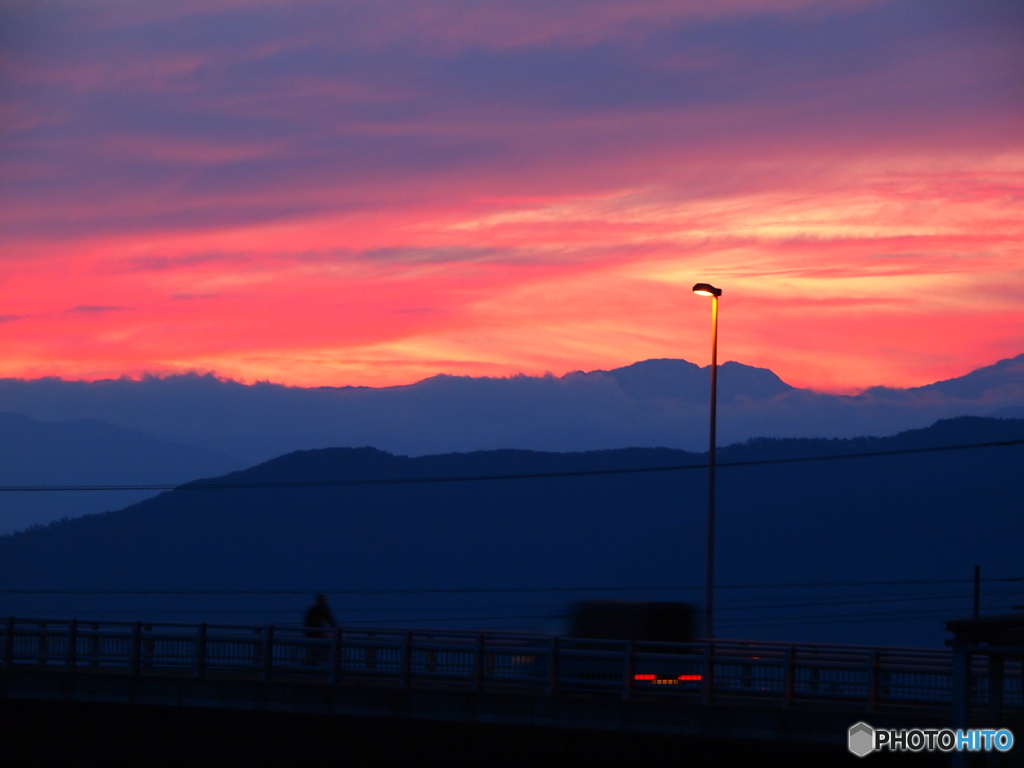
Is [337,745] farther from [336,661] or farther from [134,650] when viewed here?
[134,650]

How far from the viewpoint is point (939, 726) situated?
65.6 feet

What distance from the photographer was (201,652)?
27734 mm

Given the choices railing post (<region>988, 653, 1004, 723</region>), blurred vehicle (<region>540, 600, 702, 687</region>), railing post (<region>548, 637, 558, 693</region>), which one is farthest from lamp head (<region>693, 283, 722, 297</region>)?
railing post (<region>988, 653, 1004, 723</region>)

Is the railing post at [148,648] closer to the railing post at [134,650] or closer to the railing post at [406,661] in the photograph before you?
the railing post at [134,650]

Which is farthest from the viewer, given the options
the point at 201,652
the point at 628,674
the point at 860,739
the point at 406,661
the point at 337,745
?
the point at 201,652

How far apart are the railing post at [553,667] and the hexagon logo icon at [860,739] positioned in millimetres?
5716

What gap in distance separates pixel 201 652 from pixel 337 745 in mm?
7321

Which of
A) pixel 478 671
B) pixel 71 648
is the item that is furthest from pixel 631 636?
pixel 71 648

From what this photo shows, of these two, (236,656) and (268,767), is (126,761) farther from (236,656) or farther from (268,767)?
(236,656)

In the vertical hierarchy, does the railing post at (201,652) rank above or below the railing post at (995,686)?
below

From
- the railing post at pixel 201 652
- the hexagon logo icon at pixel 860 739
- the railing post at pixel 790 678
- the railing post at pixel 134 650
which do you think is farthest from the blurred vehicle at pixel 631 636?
the railing post at pixel 134 650

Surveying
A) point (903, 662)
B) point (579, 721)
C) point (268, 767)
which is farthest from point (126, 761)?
point (903, 662)

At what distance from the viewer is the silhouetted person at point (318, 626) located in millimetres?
27391

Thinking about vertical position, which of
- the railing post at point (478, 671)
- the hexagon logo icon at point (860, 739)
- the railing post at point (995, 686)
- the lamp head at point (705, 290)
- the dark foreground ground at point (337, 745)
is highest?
the lamp head at point (705, 290)
